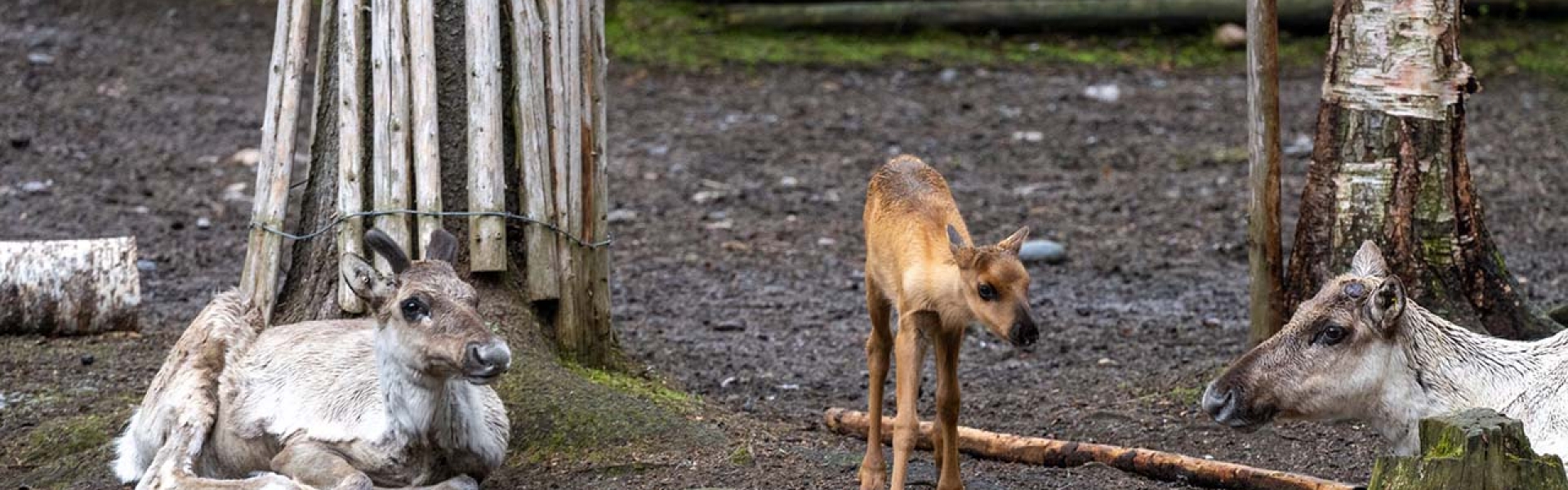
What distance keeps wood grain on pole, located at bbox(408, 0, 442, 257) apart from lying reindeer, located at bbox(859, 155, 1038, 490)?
1779 millimetres

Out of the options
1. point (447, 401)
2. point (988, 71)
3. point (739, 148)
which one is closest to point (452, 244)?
point (447, 401)

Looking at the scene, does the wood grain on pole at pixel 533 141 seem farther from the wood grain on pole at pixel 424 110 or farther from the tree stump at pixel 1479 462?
the tree stump at pixel 1479 462

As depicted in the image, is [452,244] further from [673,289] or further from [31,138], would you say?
[31,138]

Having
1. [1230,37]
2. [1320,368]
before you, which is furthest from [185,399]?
[1230,37]

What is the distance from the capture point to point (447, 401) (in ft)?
22.9

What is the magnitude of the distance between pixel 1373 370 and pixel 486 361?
119 inches

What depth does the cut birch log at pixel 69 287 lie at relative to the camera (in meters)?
9.13

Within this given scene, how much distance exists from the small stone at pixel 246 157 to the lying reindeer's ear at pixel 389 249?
26.1 ft

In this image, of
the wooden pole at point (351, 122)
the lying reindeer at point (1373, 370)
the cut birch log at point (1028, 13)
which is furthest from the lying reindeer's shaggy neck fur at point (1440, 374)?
the cut birch log at point (1028, 13)

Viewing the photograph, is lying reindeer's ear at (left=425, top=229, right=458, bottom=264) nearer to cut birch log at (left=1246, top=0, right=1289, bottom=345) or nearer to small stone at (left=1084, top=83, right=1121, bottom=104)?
cut birch log at (left=1246, top=0, right=1289, bottom=345)

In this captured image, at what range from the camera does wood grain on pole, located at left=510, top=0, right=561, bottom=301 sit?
25.5ft

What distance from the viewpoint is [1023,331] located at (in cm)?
658

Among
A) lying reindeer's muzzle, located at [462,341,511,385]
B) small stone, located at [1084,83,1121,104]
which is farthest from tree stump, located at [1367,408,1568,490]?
small stone, located at [1084,83,1121,104]

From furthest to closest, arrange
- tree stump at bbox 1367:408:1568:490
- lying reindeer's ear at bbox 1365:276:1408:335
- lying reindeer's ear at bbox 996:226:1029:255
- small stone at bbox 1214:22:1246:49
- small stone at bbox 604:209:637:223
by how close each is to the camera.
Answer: small stone at bbox 1214:22:1246:49 < small stone at bbox 604:209:637:223 < lying reindeer's ear at bbox 996:226:1029:255 < lying reindeer's ear at bbox 1365:276:1408:335 < tree stump at bbox 1367:408:1568:490
